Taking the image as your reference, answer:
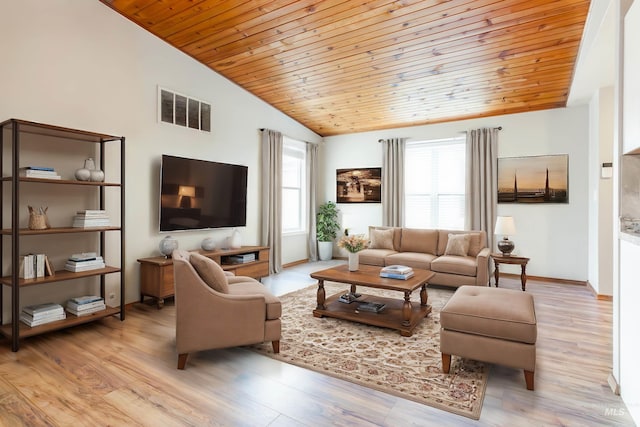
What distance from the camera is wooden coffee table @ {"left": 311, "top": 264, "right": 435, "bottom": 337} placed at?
3215 mm

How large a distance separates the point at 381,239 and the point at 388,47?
9.79 feet

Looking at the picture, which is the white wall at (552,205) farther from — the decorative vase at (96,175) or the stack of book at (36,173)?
the stack of book at (36,173)

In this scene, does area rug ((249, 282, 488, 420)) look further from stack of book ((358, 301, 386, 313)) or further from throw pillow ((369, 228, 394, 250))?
throw pillow ((369, 228, 394, 250))

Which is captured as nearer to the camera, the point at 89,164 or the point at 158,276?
the point at 89,164

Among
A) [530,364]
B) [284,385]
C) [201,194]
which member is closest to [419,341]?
[530,364]

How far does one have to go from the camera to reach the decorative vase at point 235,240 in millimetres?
5152

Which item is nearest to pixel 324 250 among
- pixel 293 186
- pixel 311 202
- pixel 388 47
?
pixel 311 202

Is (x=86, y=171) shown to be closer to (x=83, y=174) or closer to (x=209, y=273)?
(x=83, y=174)

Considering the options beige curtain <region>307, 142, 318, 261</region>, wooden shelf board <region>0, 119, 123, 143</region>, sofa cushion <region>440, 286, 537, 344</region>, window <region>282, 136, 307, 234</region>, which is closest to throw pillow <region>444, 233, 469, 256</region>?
sofa cushion <region>440, 286, 537, 344</region>

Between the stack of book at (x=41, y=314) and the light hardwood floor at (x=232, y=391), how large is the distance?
163 millimetres

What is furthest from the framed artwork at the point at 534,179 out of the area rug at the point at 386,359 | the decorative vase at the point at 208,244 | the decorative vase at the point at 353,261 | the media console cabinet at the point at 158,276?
the decorative vase at the point at 208,244

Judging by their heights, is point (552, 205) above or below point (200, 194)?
below

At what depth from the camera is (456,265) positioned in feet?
15.8

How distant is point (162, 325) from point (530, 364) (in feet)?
10.5
